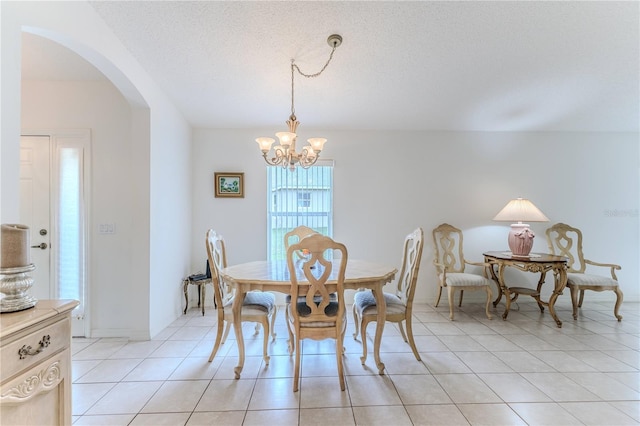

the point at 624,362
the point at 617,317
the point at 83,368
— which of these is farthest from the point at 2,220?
the point at 617,317

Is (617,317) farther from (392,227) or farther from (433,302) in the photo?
(392,227)

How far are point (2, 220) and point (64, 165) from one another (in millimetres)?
1885

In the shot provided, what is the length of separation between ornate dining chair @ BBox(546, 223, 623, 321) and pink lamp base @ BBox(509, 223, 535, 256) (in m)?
→ 0.58

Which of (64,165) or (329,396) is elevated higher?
(64,165)

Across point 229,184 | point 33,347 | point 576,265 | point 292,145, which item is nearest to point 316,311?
point 292,145

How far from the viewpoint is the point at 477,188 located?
3.81 metres

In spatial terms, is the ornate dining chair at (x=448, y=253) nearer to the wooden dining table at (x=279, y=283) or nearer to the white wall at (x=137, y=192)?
the wooden dining table at (x=279, y=283)

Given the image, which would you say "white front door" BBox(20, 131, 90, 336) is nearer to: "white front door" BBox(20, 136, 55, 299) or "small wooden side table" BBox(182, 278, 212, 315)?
"white front door" BBox(20, 136, 55, 299)

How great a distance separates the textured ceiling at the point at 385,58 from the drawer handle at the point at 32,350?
1.99 metres

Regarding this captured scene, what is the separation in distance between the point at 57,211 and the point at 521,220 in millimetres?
4923

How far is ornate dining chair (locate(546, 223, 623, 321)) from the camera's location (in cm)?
313

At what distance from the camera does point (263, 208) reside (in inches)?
147

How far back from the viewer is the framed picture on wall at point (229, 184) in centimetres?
367

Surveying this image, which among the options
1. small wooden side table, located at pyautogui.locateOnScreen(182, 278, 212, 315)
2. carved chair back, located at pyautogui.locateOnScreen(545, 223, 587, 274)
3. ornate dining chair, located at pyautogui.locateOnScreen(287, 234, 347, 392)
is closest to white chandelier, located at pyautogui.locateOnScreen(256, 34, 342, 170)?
ornate dining chair, located at pyautogui.locateOnScreen(287, 234, 347, 392)
